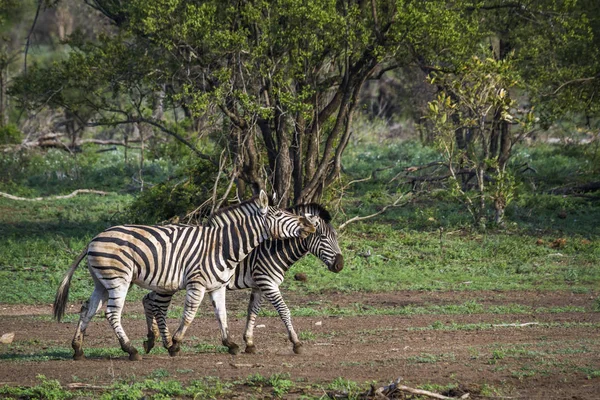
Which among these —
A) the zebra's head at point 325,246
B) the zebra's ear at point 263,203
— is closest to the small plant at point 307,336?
the zebra's head at point 325,246

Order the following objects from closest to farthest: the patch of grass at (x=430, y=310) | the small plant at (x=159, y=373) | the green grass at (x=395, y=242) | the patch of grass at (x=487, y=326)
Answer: the small plant at (x=159, y=373), the patch of grass at (x=487, y=326), the patch of grass at (x=430, y=310), the green grass at (x=395, y=242)

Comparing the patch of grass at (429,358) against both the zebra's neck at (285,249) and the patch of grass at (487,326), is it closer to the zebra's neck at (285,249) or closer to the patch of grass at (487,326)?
the patch of grass at (487,326)

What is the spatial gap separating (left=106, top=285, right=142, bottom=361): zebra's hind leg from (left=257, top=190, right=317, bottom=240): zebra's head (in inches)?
74.8

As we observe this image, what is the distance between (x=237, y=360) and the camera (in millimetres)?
9648

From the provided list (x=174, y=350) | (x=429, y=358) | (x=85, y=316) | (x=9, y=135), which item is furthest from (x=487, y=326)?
(x=9, y=135)

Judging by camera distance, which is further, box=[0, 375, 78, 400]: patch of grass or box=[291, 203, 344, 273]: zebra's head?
box=[291, 203, 344, 273]: zebra's head

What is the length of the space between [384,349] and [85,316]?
134 inches

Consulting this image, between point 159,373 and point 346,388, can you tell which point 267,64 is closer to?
point 159,373

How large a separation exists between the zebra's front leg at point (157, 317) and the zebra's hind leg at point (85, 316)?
1.96ft

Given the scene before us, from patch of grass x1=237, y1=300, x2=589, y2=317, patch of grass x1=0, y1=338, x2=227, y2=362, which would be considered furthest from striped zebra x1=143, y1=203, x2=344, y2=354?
patch of grass x1=237, y1=300, x2=589, y2=317

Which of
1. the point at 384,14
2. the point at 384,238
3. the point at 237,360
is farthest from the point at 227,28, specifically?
the point at 237,360

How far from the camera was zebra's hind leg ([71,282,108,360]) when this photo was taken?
9633 millimetres

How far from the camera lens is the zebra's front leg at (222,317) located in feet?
32.8

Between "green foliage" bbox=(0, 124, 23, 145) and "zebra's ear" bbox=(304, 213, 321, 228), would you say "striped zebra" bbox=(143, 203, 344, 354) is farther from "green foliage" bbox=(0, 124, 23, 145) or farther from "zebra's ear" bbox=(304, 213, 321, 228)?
"green foliage" bbox=(0, 124, 23, 145)
